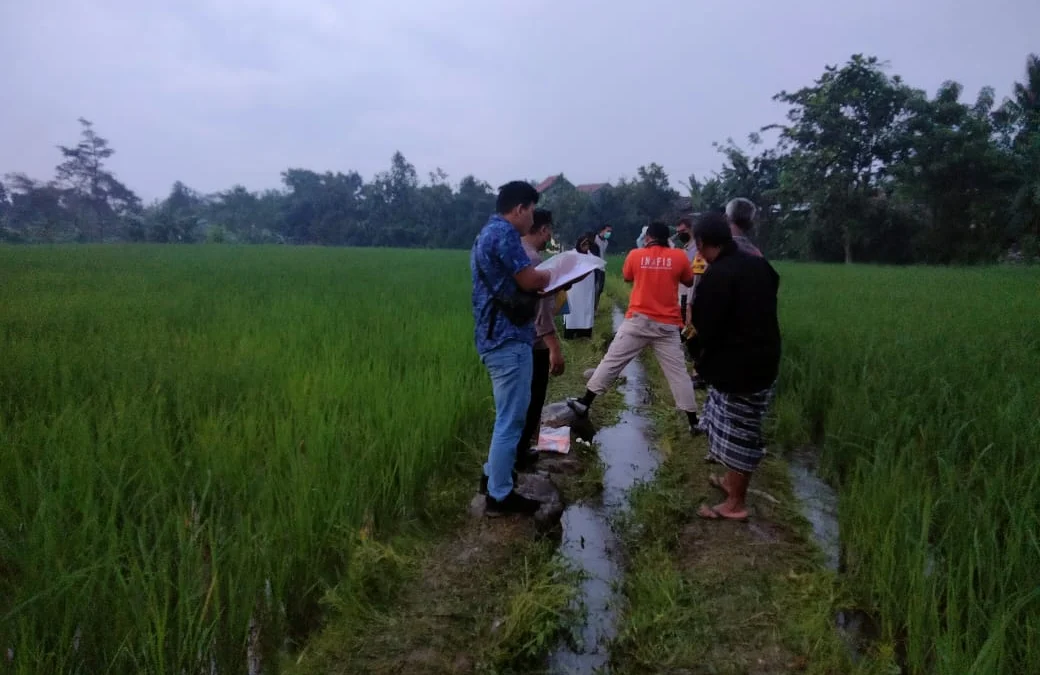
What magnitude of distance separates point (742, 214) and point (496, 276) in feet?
5.75

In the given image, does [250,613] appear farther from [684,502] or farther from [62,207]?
[62,207]

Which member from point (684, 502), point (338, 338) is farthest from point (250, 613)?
point (338, 338)

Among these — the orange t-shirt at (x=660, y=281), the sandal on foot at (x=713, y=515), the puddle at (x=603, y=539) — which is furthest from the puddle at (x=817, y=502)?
the orange t-shirt at (x=660, y=281)

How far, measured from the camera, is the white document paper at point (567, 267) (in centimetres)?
266

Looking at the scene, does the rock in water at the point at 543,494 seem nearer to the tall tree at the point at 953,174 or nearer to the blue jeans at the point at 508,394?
the blue jeans at the point at 508,394

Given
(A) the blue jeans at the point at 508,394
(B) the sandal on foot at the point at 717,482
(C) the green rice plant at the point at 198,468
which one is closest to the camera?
(C) the green rice plant at the point at 198,468

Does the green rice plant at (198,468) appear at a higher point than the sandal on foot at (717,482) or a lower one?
higher

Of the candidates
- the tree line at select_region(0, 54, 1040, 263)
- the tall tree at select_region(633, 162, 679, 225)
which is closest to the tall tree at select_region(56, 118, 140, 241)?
the tree line at select_region(0, 54, 1040, 263)

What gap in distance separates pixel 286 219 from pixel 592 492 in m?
49.4

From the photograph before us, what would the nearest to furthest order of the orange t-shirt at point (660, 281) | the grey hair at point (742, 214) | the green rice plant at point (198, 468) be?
the green rice plant at point (198, 468), the grey hair at point (742, 214), the orange t-shirt at point (660, 281)

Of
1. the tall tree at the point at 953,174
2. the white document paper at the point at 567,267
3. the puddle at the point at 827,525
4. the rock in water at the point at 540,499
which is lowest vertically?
the puddle at the point at 827,525

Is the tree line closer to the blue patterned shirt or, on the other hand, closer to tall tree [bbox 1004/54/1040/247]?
tall tree [bbox 1004/54/1040/247]

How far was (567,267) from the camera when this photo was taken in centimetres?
272

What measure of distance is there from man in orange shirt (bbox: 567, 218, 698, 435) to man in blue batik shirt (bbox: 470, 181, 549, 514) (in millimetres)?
1479
